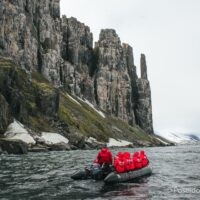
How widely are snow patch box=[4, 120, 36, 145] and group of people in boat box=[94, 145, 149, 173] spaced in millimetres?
65631

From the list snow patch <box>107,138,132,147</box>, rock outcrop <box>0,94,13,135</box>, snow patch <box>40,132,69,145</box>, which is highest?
rock outcrop <box>0,94,13,135</box>

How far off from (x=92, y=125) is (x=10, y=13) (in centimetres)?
6860

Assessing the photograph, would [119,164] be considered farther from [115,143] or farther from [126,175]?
[115,143]

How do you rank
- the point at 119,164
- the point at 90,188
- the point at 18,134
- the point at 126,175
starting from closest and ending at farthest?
the point at 90,188 < the point at 119,164 < the point at 126,175 < the point at 18,134

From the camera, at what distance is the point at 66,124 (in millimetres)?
143250

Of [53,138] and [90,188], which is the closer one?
[90,188]

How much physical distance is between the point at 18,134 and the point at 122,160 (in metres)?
73.1

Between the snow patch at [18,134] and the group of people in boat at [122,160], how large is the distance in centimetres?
6563

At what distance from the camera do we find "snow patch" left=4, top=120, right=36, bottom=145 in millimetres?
100675

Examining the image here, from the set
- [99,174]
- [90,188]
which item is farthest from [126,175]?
[90,188]

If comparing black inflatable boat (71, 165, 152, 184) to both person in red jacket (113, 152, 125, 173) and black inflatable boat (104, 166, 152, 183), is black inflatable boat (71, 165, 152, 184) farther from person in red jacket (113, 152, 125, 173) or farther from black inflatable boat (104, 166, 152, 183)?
person in red jacket (113, 152, 125, 173)

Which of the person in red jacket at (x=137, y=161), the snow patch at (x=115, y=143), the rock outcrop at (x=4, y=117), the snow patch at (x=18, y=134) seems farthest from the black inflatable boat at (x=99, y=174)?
the snow patch at (x=115, y=143)

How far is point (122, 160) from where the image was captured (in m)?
34.7

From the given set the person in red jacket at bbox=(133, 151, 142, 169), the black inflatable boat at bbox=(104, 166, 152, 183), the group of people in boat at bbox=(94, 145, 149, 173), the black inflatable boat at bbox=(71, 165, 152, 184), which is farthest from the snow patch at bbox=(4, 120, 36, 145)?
the black inflatable boat at bbox=(71, 165, 152, 184)
